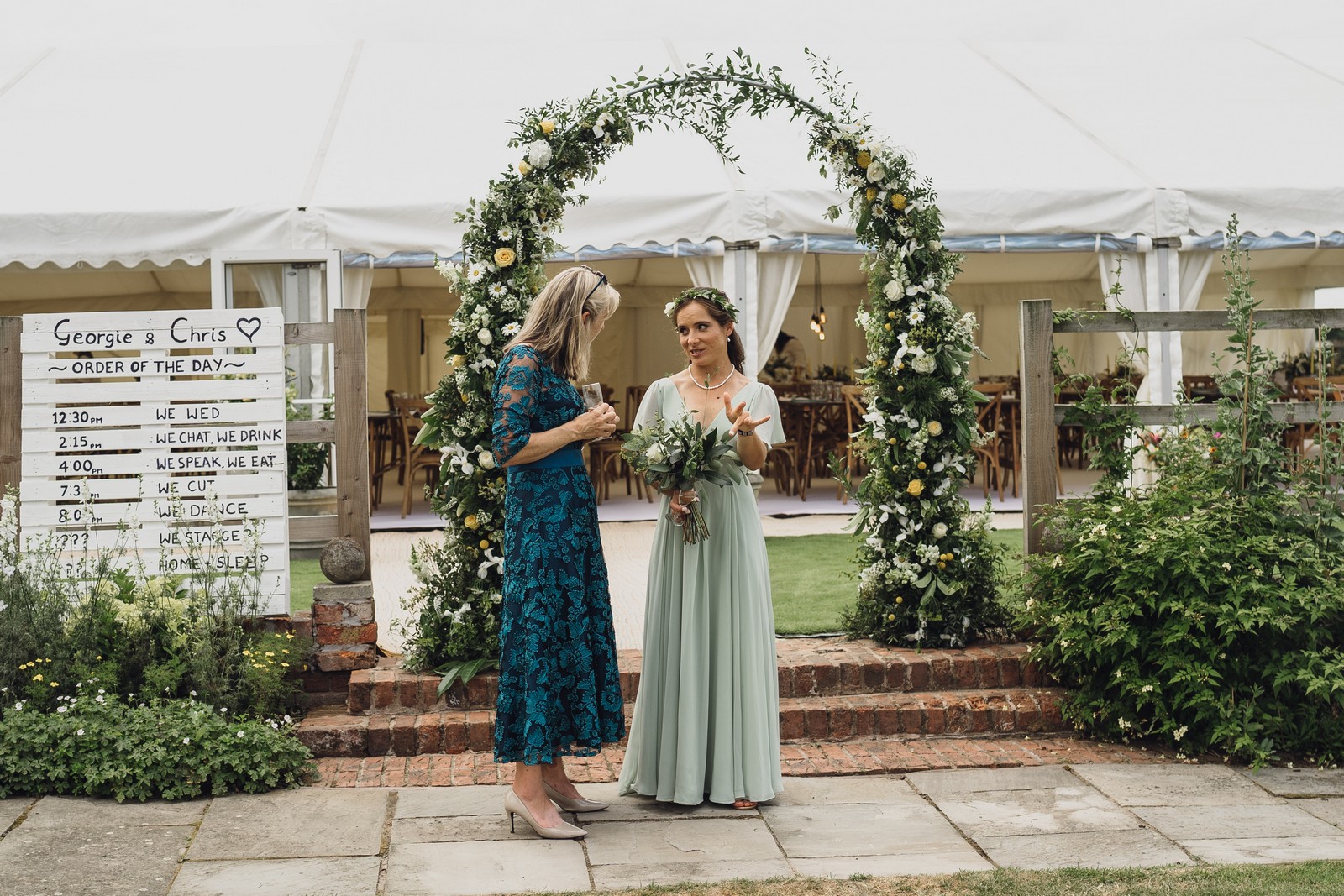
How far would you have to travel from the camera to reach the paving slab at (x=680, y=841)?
12.5 feet

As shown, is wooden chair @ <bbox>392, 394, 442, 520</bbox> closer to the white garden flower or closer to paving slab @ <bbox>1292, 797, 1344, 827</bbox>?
the white garden flower

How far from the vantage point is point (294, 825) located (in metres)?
4.10

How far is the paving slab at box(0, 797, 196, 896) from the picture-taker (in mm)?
3553

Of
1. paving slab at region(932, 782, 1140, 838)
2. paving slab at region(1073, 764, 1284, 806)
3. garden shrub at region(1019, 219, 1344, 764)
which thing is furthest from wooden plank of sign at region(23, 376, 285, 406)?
paving slab at region(1073, 764, 1284, 806)

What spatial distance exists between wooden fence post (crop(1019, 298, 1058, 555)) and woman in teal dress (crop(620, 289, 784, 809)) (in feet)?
5.65

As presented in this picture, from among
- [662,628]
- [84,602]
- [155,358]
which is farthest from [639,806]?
[155,358]

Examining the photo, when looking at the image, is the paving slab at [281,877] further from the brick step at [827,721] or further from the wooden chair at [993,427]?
the wooden chair at [993,427]

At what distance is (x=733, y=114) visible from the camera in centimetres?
560

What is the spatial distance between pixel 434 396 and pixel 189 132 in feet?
23.8

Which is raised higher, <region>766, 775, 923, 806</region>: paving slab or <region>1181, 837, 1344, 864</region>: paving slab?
<region>766, 775, 923, 806</region>: paving slab

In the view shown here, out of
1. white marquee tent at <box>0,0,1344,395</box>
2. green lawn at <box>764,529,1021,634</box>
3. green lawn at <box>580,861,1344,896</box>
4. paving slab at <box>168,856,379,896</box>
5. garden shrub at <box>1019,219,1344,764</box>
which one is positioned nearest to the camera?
green lawn at <box>580,861,1344,896</box>

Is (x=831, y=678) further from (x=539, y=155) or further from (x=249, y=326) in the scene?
(x=249, y=326)

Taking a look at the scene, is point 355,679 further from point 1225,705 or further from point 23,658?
point 1225,705

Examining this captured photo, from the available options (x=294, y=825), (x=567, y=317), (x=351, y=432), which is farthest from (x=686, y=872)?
(x=351, y=432)
